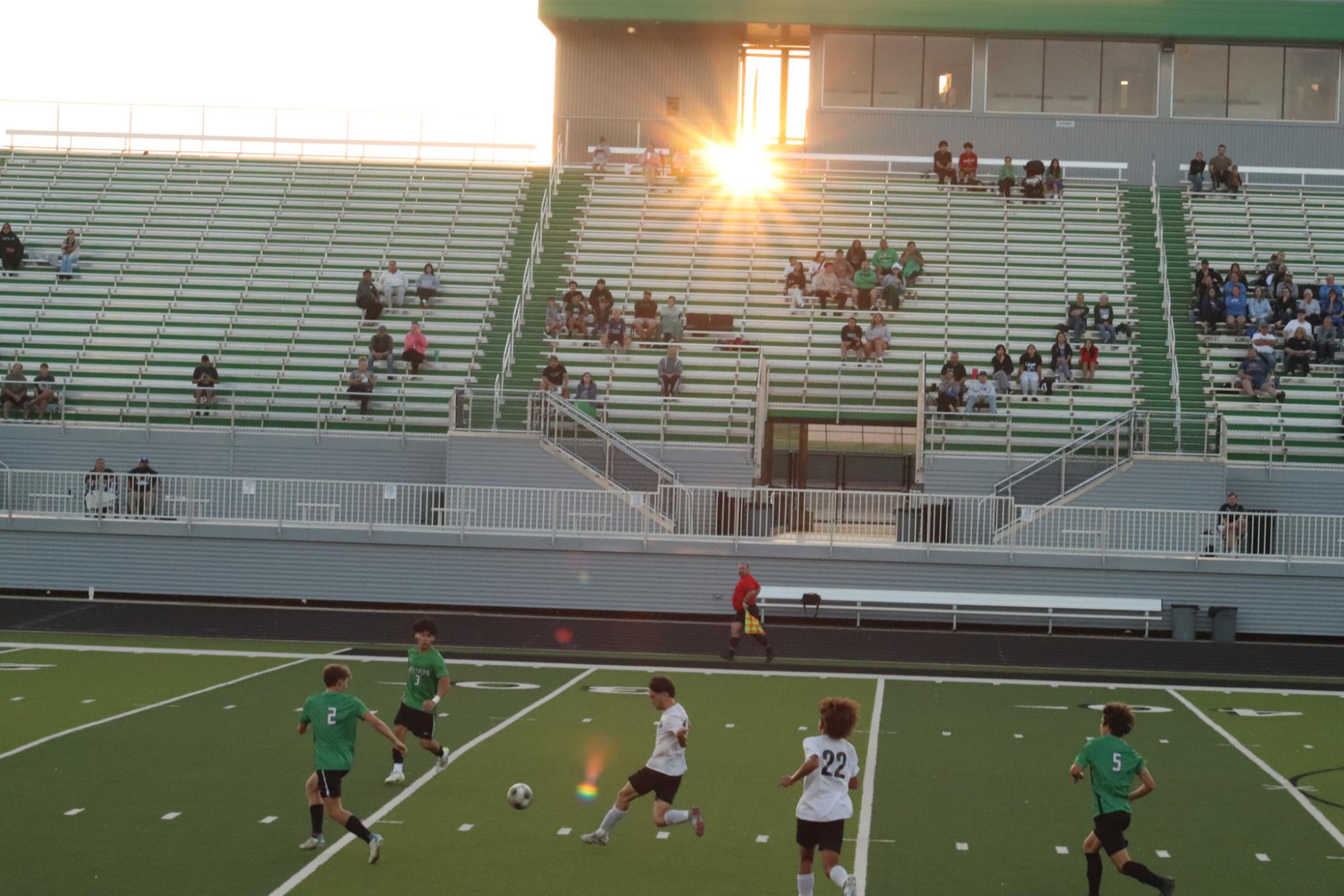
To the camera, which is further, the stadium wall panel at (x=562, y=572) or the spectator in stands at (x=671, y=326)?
the spectator in stands at (x=671, y=326)

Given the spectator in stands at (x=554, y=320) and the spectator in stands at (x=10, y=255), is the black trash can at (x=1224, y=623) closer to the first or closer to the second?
the spectator in stands at (x=554, y=320)

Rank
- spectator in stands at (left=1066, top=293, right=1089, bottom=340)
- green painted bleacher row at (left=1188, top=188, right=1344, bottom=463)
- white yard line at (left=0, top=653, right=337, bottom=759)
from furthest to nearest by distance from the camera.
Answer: spectator in stands at (left=1066, top=293, right=1089, bottom=340) < green painted bleacher row at (left=1188, top=188, right=1344, bottom=463) < white yard line at (left=0, top=653, right=337, bottom=759)

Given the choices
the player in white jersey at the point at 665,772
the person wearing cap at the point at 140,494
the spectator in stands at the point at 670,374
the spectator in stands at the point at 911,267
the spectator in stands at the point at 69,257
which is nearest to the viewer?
the player in white jersey at the point at 665,772

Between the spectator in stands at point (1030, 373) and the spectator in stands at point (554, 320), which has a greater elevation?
the spectator in stands at point (554, 320)

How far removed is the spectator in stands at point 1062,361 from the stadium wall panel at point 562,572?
6922 millimetres

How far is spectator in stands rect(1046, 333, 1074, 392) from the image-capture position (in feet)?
113

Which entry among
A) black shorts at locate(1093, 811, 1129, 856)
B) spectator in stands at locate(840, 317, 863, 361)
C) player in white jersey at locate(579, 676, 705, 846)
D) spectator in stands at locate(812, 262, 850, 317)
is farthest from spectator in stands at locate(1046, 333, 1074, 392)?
black shorts at locate(1093, 811, 1129, 856)

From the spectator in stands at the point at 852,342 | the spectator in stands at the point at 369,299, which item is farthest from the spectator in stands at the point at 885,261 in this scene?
the spectator in stands at the point at 369,299

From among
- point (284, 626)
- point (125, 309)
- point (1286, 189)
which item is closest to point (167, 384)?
point (125, 309)

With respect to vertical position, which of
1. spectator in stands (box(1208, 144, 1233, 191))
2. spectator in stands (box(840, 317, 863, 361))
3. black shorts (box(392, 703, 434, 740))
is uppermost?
spectator in stands (box(1208, 144, 1233, 191))

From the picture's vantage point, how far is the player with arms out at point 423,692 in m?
15.3

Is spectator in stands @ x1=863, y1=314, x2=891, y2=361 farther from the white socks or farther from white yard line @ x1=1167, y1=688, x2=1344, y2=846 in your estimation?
the white socks

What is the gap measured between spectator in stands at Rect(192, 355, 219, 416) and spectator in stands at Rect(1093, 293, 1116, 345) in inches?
702

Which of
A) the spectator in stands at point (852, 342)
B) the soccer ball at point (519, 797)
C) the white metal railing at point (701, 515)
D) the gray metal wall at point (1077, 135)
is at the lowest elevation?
the soccer ball at point (519, 797)
